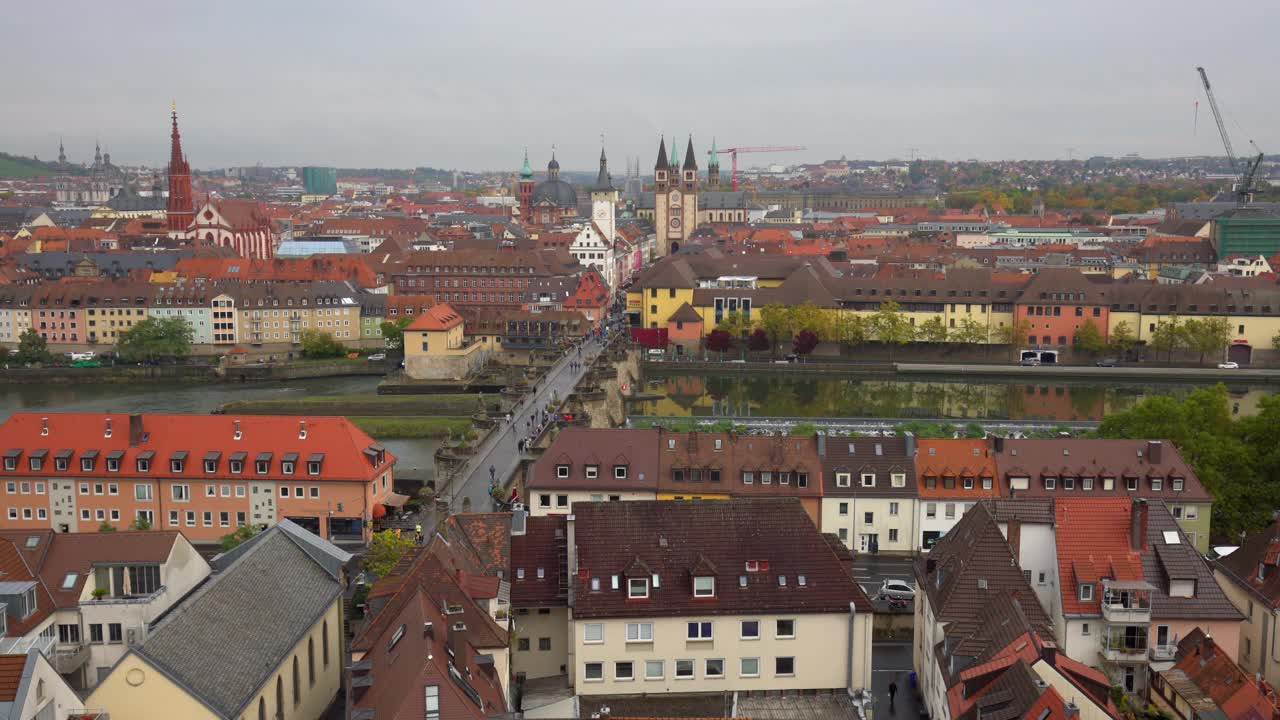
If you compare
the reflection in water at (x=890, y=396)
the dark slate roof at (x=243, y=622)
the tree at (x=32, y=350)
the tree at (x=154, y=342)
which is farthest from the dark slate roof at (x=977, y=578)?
the tree at (x=32, y=350)

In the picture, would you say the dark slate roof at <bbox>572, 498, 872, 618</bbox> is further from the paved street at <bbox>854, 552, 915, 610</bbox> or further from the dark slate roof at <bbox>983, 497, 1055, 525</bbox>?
the paved street at <bbox>854, 552, 915, 610</bbox>

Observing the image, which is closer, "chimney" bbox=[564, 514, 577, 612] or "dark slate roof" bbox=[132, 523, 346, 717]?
"dark slate roof" bbox=[132, 523, 346, 717]

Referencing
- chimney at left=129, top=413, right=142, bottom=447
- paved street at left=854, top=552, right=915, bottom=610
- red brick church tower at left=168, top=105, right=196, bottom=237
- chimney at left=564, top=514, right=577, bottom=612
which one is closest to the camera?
Answer: chimney at left=564, top=514, right=577, bottom=612

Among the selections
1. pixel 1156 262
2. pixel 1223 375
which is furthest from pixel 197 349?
pixel 1156 262

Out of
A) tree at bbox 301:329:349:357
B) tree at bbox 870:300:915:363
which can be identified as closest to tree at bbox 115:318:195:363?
tree at bbox 301:329:349:357

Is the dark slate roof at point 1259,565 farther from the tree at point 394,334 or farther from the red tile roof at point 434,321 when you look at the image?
the tree at point 394,334
